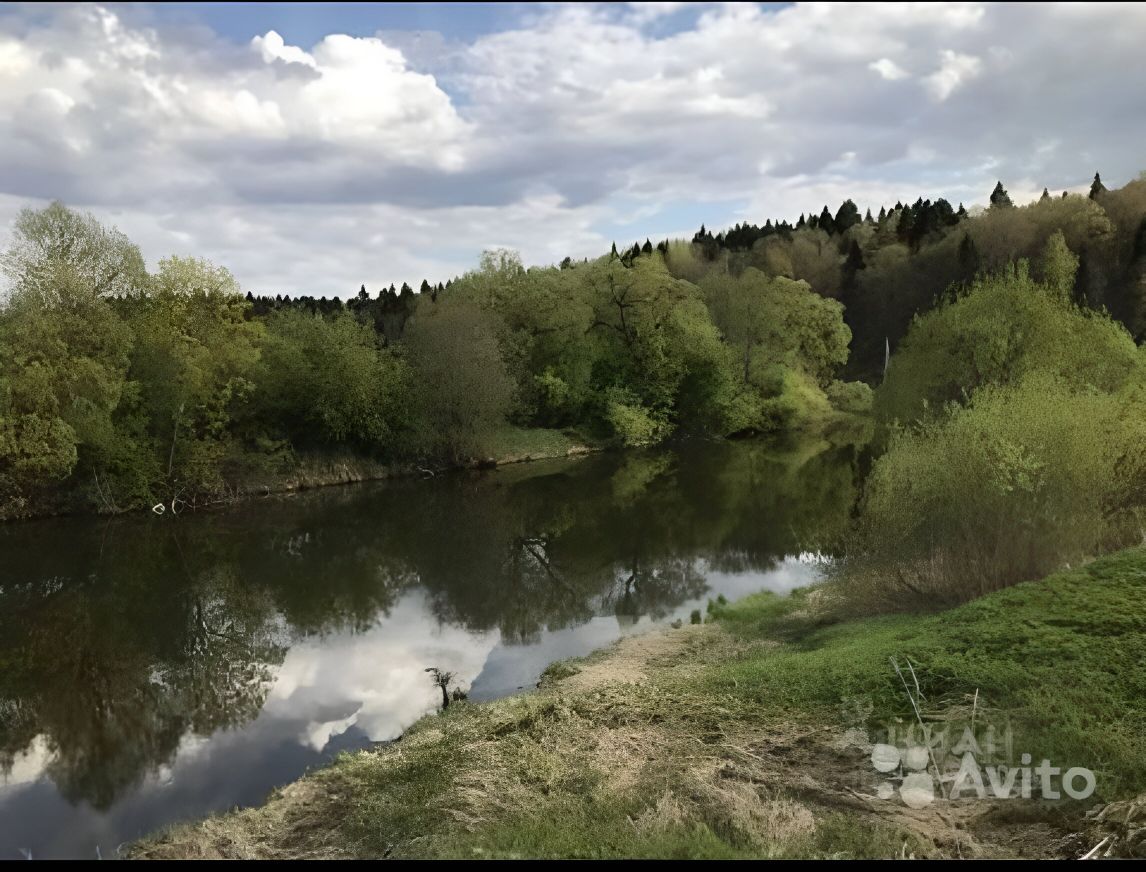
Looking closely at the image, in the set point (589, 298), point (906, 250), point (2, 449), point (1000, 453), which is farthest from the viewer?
point (906, 250)

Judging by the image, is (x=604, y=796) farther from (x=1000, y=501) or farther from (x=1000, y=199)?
(x=1000, y=199)

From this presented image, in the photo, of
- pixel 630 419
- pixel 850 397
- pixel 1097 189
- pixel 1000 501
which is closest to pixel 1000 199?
pixel 1097 189

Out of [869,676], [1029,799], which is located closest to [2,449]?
[869,676]

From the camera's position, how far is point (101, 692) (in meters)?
15.7

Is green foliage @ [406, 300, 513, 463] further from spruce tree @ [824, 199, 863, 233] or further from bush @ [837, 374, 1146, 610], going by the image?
spruce tree @ [824, 199, 863, 233]

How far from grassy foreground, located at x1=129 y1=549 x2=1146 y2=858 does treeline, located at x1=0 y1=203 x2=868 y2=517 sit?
25.1m

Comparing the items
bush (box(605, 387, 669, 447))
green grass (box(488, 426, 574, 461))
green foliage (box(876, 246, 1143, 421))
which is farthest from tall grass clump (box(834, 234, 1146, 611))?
bush (box(605, 387, 669, 447))

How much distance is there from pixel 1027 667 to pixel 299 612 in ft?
56.5

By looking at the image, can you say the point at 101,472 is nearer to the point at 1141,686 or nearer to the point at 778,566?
the point at 778,566

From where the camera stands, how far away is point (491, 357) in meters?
44.4

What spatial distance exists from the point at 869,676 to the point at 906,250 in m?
85.1

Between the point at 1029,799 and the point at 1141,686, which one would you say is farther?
the point at 1141,686

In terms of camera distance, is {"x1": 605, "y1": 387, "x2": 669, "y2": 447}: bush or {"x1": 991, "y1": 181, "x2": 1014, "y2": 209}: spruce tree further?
{"x1": 991, "y1": 181, "x2": 1014, "y2": 209}: spruce tree

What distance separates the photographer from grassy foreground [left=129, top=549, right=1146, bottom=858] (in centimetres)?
726
